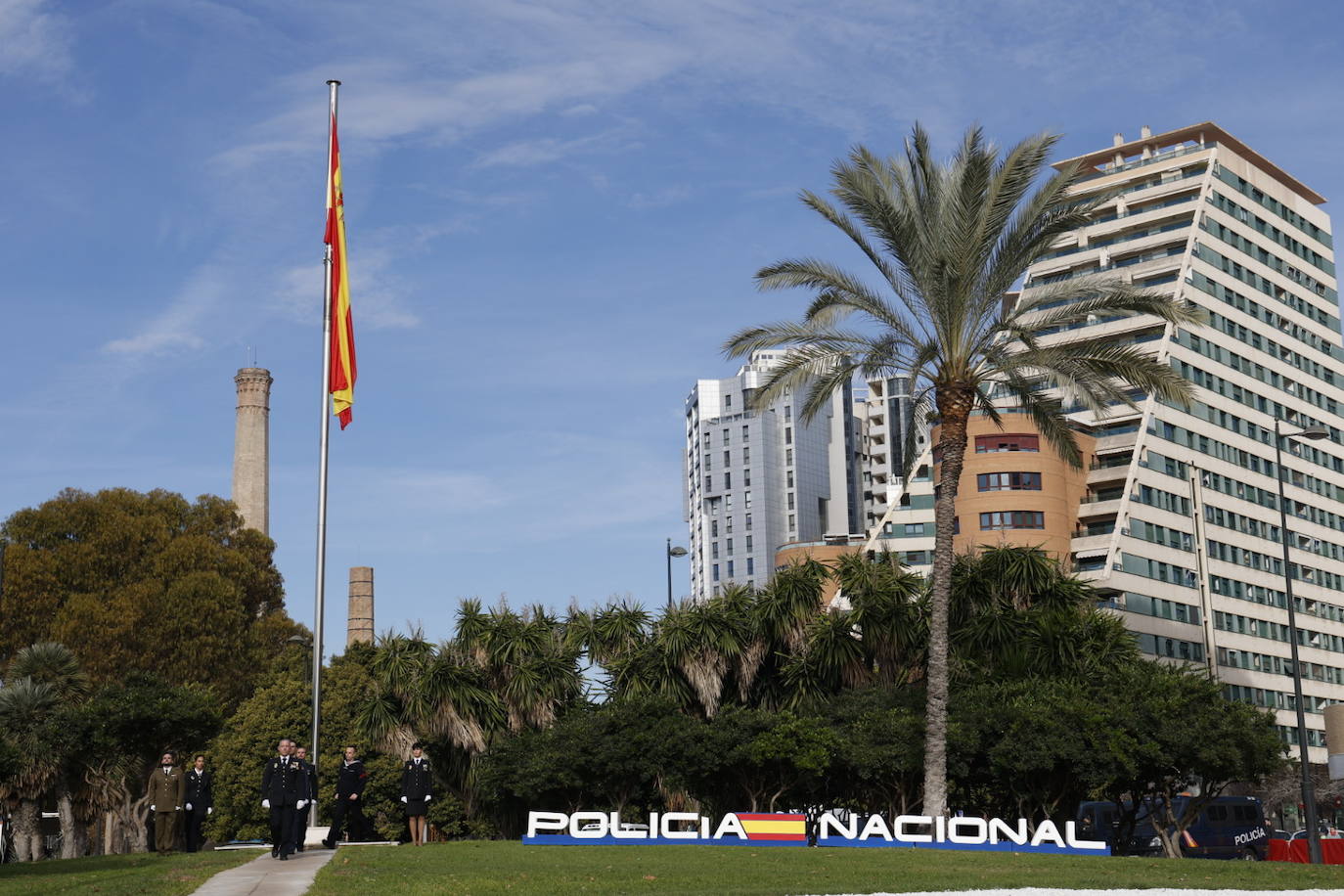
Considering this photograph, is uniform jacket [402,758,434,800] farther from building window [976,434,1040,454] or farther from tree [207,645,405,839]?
building window [976,434,1040,454]

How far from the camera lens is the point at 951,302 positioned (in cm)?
3027

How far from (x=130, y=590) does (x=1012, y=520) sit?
54.5 meters

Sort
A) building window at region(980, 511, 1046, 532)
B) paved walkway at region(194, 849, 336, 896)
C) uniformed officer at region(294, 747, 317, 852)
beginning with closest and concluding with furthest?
paved walkway at region(194, 849, 336, 896), uniformed officer at region(294, 747, 317, 852), building window at region(980, 511, 1046, 532)

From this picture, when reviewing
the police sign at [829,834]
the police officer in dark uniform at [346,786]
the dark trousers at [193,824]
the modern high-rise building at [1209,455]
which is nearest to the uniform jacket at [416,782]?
the police officer in dark uniform at [346,786]

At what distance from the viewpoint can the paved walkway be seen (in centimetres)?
1559

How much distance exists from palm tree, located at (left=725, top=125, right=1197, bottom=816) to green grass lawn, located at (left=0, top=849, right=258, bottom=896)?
14.3m

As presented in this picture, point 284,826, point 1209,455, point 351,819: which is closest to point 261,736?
point 351,819

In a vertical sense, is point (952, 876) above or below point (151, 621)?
below

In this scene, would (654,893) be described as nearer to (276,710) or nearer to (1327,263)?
(276,710)

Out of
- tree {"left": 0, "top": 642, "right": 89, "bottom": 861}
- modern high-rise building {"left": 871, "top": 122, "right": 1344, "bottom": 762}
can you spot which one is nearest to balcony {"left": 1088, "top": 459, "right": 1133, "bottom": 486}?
modern high-rise building {"left": 871, "top": 122, "right": 1344, "bottom": 762}

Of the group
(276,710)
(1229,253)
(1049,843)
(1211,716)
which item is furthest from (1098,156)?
(1049,843)

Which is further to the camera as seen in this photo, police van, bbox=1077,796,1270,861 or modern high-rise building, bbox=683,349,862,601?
modern high-rise building, bbox=683,349,862,601

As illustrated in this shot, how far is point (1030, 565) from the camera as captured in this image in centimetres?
3888

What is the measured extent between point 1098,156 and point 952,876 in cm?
10575
